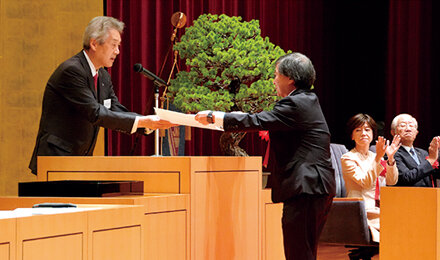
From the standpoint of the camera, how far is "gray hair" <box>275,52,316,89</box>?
9.21 ft

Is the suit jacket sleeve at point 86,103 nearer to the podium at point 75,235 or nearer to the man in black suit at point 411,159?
the podium at point 75,235

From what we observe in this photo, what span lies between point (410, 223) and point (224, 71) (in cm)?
137

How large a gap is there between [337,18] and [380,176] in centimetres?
288

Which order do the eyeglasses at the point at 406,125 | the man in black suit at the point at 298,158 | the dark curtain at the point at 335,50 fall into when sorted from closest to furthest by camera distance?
the man in black suit at the point at 298,158 → the eyeglasses at the point at 406,125 → the dark curtain at the point at 335,50

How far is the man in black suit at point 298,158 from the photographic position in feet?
8.79

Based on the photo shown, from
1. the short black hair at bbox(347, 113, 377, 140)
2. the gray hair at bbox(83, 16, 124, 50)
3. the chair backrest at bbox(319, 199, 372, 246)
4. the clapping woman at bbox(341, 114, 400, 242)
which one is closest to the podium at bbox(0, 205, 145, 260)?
the gray hair at bbox(83, 16, 124, 50)

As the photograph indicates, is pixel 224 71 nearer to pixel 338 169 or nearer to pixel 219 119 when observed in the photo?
pixel 338 169

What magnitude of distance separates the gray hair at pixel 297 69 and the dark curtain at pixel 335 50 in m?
2.33

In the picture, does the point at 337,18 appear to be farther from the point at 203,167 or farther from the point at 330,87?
the point at 203,167

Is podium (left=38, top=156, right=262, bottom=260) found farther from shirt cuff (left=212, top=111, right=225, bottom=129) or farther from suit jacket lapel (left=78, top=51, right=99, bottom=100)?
suit jacket lapel (left=78, top=51, right=99, bottom=100)

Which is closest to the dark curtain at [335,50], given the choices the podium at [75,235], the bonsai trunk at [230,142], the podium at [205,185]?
the bonsai trunk at [230,142]

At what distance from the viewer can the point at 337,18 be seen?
6.77 m

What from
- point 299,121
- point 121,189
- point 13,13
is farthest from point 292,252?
point 13,13

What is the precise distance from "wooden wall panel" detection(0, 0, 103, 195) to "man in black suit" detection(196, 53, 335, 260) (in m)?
2.47
